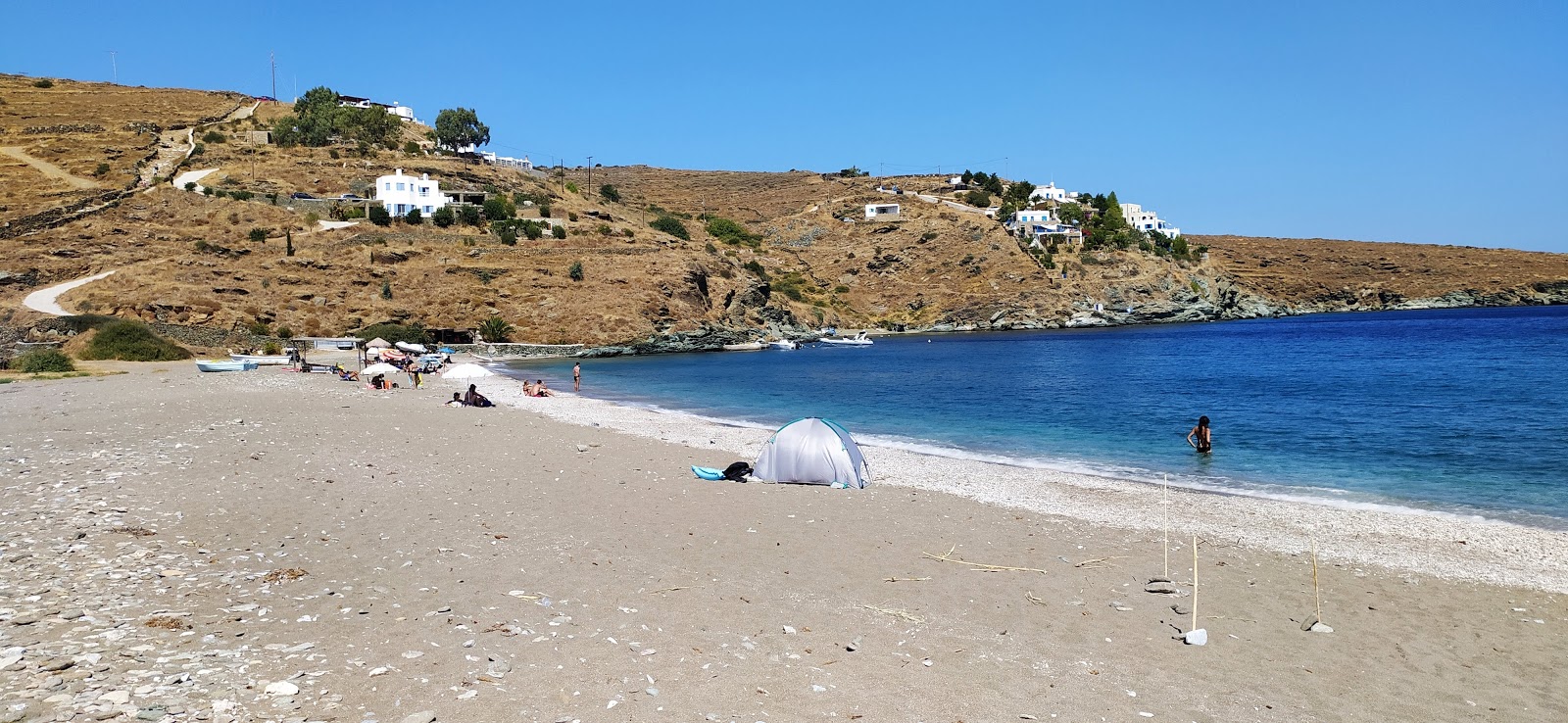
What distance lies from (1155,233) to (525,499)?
5758 inches

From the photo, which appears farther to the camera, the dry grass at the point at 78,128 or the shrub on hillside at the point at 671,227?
the shrub on hillside at the point at 671,227

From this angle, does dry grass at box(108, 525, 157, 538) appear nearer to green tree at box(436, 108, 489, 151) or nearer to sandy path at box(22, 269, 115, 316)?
sandy path at box(22, 269, 115, 316)

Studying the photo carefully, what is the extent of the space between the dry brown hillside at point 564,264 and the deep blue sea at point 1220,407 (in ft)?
39.3

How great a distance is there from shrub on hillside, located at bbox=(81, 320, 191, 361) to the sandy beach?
3178 cm

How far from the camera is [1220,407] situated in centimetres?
3206

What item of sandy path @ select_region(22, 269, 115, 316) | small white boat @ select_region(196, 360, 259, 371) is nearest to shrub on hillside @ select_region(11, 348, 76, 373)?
small white boat @ select_region(196, 360, 259, 371)

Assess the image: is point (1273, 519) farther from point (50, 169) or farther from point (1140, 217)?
point (1140, 217)

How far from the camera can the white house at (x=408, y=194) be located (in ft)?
267

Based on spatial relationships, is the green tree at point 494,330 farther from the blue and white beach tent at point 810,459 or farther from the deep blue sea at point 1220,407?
the blue and white beach tent at point 810,459

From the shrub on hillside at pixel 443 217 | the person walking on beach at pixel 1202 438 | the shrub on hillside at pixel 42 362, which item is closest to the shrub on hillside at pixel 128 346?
the shrub on hillside at pixel 42 362

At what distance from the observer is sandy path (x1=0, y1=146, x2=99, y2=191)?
76.6m

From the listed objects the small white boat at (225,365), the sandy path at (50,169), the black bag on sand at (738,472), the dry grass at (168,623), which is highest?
the sandy path at (50,169)

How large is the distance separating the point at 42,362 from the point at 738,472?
34.6m

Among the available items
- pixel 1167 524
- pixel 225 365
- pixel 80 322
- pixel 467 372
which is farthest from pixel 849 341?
pixel 1167 524
